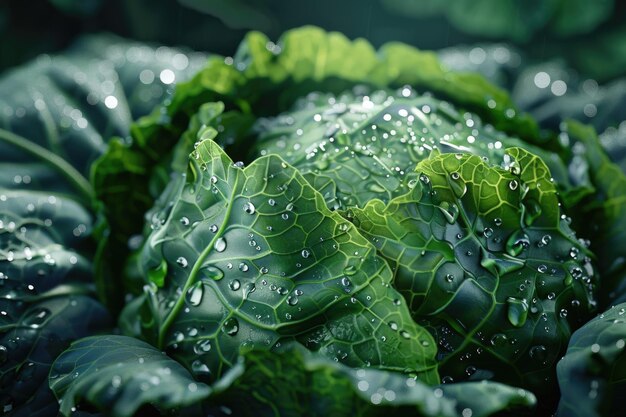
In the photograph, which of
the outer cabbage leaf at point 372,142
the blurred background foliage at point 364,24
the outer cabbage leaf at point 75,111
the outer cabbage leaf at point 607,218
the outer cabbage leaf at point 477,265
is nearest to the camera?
the outer cabbage leaf at point 477,265

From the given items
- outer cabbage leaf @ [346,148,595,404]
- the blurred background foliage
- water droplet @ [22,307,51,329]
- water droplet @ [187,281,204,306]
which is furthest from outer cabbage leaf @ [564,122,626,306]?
water droplet @ [22,307,51,329]

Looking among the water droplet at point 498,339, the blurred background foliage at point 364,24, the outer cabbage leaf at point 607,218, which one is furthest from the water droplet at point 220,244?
the blurred background foliage at point 364,24

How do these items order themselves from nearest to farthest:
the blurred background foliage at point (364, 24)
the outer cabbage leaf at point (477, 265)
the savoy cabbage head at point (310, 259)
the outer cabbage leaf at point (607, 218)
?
the savoy cabbage head at point (310, 259), the outer cabbage leaf at point (477, 265), the outer cabbage leaf at point (607, 218), the blurred background foliage at point (364, 24)

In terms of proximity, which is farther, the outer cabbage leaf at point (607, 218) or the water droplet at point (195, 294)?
the outer cabbage leaf at point (607, 218)

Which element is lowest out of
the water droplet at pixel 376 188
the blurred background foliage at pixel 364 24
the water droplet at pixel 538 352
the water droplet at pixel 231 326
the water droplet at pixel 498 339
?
the water droplet at pixel 231 326

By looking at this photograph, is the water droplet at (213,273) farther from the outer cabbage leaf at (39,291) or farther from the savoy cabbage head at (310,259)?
the outer cabbage leaf at (39,291)

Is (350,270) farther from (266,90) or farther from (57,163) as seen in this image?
(57,163)

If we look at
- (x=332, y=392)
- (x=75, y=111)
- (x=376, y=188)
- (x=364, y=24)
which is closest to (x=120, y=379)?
(x=332, y=392)
